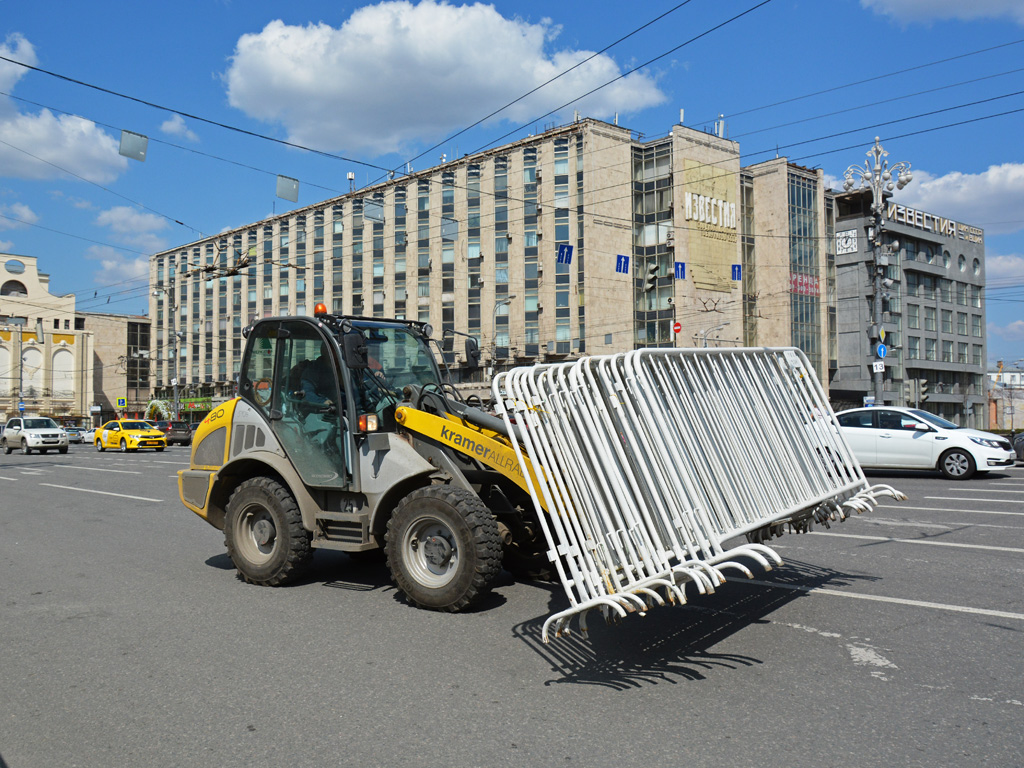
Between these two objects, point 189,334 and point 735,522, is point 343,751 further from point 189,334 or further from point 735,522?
point 189,334

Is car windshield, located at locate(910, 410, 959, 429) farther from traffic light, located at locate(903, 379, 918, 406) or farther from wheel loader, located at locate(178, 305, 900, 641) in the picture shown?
traffic light, located at locate(903, 379, 918, 406)

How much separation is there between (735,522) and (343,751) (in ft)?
9.39

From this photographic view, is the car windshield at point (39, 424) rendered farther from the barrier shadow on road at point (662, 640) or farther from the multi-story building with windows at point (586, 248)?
the barrier shadow on road at point (662, 640)

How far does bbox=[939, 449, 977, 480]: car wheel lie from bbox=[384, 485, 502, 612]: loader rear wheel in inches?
599

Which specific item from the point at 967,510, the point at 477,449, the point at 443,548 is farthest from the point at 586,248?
the point at 443,548

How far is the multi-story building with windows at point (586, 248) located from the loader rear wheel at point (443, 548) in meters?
45.1

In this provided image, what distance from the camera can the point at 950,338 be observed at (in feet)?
248

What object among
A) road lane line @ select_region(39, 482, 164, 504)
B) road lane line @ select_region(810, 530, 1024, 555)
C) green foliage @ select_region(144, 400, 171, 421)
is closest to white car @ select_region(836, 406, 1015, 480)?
road lane line @ select_region(810, 530, 1024, 555)

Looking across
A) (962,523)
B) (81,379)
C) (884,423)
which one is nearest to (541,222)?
(884,423)

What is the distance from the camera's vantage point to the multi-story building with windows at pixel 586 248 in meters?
57.2

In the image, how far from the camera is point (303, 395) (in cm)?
741

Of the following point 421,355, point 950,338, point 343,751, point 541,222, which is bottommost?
point 343,751

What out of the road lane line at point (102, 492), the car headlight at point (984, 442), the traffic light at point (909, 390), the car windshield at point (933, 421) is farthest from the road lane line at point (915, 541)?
the traffic light at point (909, 390)

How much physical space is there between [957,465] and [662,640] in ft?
49.5
